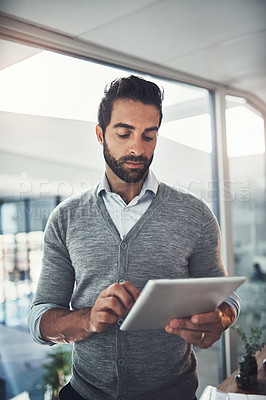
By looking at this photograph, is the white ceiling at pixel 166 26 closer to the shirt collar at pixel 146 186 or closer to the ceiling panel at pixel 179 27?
the ceiling panel at pixel 179 27

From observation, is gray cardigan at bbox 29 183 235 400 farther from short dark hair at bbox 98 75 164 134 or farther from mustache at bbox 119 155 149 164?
short dark hair at bbox 98 75 164 134

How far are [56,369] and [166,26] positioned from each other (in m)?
1.87

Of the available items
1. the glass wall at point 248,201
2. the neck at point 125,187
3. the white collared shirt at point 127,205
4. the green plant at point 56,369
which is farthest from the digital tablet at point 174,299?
the glass wall at point 248,201

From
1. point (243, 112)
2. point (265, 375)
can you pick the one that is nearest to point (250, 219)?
point (243, 112)

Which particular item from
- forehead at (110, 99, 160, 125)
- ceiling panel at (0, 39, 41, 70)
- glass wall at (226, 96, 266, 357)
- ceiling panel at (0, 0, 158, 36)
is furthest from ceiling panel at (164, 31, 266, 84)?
forehead at (110, 99, 160, 125)

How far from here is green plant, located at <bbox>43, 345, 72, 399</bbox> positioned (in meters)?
2.04

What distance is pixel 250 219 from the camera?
10.4 ft

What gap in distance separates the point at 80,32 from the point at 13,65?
0.37 metres

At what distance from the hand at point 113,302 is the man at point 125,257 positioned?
8 cm

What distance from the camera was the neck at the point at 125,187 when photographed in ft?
4.54

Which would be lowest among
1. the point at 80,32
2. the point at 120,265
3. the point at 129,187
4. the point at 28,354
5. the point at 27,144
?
the point at 28,354

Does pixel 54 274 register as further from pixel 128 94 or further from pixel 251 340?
pixel 251 340

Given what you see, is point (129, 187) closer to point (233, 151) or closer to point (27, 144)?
point (27, 144)

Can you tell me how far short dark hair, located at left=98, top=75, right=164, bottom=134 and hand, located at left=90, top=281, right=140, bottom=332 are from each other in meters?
0.64
